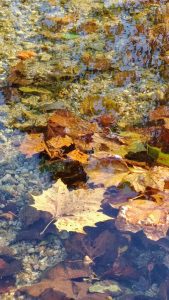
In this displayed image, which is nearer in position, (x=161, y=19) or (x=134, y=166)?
(x=134, y=166)

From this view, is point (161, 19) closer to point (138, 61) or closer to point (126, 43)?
point (126, 43)

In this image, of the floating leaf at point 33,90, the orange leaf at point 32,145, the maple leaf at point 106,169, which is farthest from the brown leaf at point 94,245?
the floating leaf at point 33,90

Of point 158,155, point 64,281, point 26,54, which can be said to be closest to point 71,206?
point 64,281

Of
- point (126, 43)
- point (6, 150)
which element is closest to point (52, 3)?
point (126, 43)

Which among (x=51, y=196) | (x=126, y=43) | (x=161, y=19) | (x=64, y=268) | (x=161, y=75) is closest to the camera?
(x=64, y=268)

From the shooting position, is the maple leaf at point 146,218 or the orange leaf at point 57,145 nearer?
the maple leaf at point 146,218

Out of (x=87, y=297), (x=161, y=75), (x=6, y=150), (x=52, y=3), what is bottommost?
(x=87, y=297)

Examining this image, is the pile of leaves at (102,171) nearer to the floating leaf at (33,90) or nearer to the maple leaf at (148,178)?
the maple leaf at (148,178)
